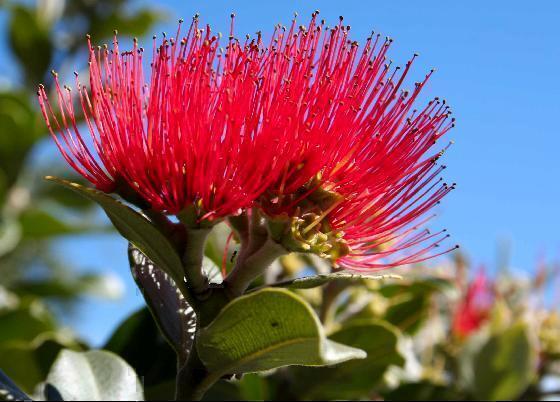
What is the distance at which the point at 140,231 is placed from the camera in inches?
36.7

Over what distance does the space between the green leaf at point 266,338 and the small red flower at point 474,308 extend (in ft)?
4.53

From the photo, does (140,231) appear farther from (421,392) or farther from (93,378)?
(421,392)

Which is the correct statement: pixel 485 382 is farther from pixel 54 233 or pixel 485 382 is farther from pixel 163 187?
pixel 54 233

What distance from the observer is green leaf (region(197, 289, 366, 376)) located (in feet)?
2.71

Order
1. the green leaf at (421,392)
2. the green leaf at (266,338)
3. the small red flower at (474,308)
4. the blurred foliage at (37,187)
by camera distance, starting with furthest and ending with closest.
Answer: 1. the blurred foliage at (37,187)
2. the small red flower at (474,308)
3. the green leaf at (421,392)
4. the green leaf at (266,338)

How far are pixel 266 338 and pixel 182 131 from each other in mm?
274

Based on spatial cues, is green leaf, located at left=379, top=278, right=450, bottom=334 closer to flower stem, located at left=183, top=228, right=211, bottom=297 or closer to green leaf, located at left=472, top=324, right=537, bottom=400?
green leaf, located at left=472, top=324, right=537, bottom=400

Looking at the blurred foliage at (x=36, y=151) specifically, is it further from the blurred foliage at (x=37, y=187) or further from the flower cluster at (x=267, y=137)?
the flower cluster at (x=267, y=137)

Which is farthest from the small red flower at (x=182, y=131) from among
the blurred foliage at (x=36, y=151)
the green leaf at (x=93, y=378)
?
the blurred foliage at (x=36, y=151)

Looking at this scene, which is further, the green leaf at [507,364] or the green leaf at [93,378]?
the green leaf at [507,364]

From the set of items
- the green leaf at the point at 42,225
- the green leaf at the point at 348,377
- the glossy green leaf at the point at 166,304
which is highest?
the green leaf at the point at 42,225

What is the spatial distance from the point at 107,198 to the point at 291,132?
24 cm

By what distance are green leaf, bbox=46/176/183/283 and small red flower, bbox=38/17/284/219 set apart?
4cm

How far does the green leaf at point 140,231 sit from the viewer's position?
916mm
